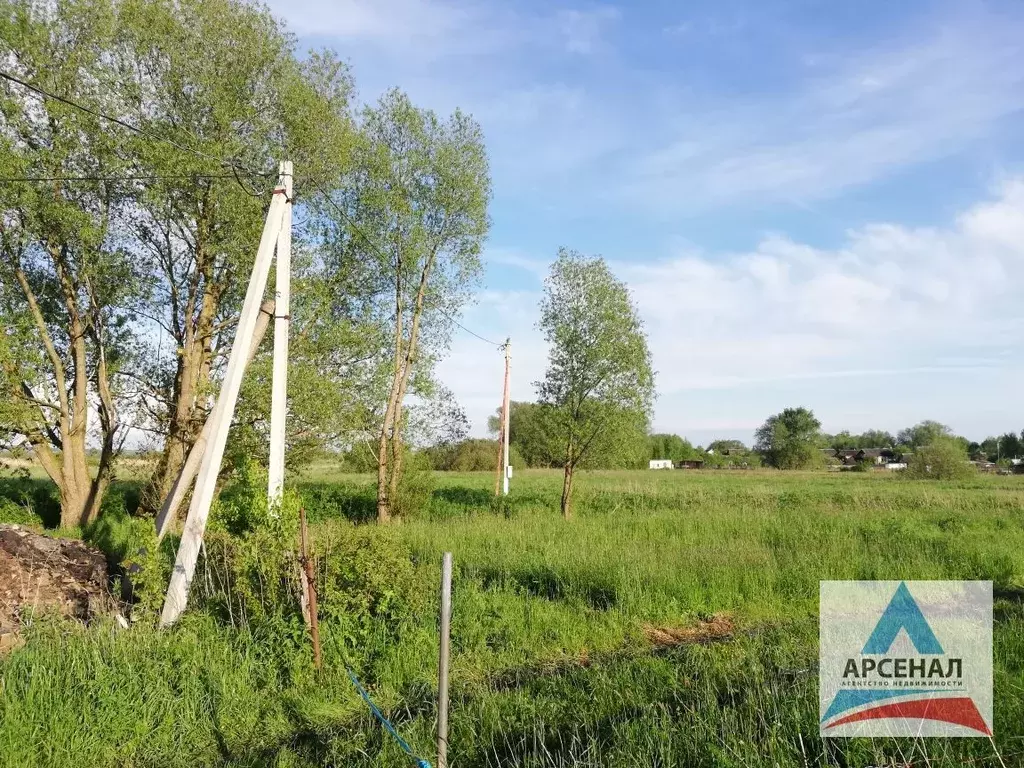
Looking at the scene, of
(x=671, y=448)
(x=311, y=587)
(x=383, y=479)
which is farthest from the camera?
(x=671, y=448)

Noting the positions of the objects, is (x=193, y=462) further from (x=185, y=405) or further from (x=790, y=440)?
(x=790, y=440)

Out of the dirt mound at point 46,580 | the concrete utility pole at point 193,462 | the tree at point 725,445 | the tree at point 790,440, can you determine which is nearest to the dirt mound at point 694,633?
the concrete utility pole at point 193,462

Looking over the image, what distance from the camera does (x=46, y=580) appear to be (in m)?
8.68

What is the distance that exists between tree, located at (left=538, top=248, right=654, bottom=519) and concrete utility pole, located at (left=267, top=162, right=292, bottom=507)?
12414 mm

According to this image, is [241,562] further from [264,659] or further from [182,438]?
[182,438]


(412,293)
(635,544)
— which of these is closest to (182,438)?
(412,293)

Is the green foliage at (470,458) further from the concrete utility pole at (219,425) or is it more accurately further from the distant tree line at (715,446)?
the concrete utility pole at (219,425)

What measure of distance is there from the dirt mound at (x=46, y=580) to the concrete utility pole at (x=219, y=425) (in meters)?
1.03

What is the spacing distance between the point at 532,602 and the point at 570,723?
395cm

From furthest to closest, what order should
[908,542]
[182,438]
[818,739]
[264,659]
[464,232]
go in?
1. [464,232]
2. [182,438]
3. [908,542]
4. [264,659]
5. [818,739]

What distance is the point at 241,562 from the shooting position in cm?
694

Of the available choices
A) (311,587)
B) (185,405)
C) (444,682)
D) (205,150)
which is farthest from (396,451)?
(444,682)

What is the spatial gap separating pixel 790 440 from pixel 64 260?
73.9m

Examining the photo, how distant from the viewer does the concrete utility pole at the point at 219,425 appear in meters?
7.56
